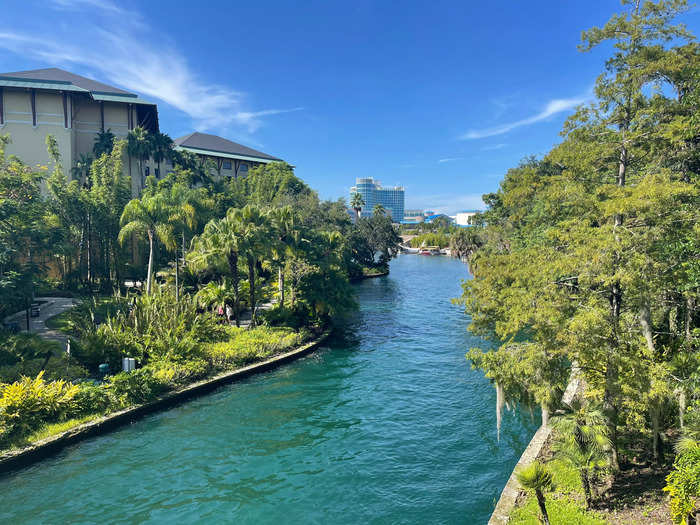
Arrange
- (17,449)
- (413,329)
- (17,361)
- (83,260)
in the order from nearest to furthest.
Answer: (17,449), (17,361), (413,329), (83,260)

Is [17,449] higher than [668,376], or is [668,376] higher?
[668,376]

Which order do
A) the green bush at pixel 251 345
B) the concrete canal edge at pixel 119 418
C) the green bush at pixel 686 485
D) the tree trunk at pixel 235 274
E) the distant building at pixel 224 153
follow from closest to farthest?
the green bush at pixel 686 485
the concrete canal edge at pixel 119 418
the green bush at pixel 251 345
the tree trunk at pixel 235 274
the distant building at pixel 224 153

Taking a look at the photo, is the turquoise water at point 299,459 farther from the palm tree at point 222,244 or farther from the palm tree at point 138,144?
the palm tree at point 138,144

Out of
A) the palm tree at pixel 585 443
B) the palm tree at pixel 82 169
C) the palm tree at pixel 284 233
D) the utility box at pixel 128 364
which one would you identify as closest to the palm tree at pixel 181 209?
the palm tree at pixel 284 233

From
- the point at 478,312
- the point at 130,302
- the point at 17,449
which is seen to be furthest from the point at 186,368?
the point at 478,312

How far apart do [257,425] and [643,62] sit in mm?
18495

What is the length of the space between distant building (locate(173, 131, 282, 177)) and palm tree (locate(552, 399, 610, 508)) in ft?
256

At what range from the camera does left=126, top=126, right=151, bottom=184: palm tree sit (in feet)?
166

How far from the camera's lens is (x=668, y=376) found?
398 inches

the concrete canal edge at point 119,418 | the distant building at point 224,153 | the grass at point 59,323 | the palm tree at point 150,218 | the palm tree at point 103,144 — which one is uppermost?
the distant building at point 224,153

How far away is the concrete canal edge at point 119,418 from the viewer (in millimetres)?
13617

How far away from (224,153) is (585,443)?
84.3 meters

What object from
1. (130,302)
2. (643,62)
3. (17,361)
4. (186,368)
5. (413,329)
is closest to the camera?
(643,62)

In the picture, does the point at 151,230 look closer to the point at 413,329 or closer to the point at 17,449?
the point at 17,449
